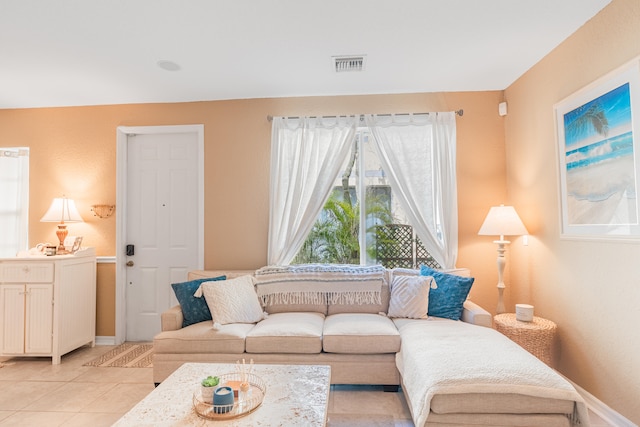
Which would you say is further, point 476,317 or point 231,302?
point 231,302

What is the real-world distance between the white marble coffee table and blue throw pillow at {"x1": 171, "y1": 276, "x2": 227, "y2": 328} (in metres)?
0.82

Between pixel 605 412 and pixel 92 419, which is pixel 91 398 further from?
pixel 605 412

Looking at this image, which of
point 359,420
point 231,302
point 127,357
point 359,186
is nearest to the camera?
point 359,420

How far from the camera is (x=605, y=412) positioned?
220cm

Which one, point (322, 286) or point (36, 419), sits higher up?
point (322, 286)

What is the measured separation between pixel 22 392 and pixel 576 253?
4.16 meters

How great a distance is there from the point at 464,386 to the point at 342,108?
271cm

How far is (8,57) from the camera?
269 centimetres

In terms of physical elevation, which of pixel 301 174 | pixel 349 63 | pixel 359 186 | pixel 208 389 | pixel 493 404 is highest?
pixel 349 63

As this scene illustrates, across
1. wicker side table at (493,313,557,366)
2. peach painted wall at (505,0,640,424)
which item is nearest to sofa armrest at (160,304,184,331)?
wicker side table at (493,313,557,366)

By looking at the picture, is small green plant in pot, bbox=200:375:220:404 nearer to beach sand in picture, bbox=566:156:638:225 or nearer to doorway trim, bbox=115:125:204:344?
doorway trim, bbox=115:125:204:344

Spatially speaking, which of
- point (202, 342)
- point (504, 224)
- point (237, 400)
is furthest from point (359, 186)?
point (237, 400)

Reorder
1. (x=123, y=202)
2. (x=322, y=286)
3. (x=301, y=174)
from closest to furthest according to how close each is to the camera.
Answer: (x=322, y=286) < (x=301, y=174) < (x=123, y=202)

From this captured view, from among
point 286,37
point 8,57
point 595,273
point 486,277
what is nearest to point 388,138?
point 286,37
